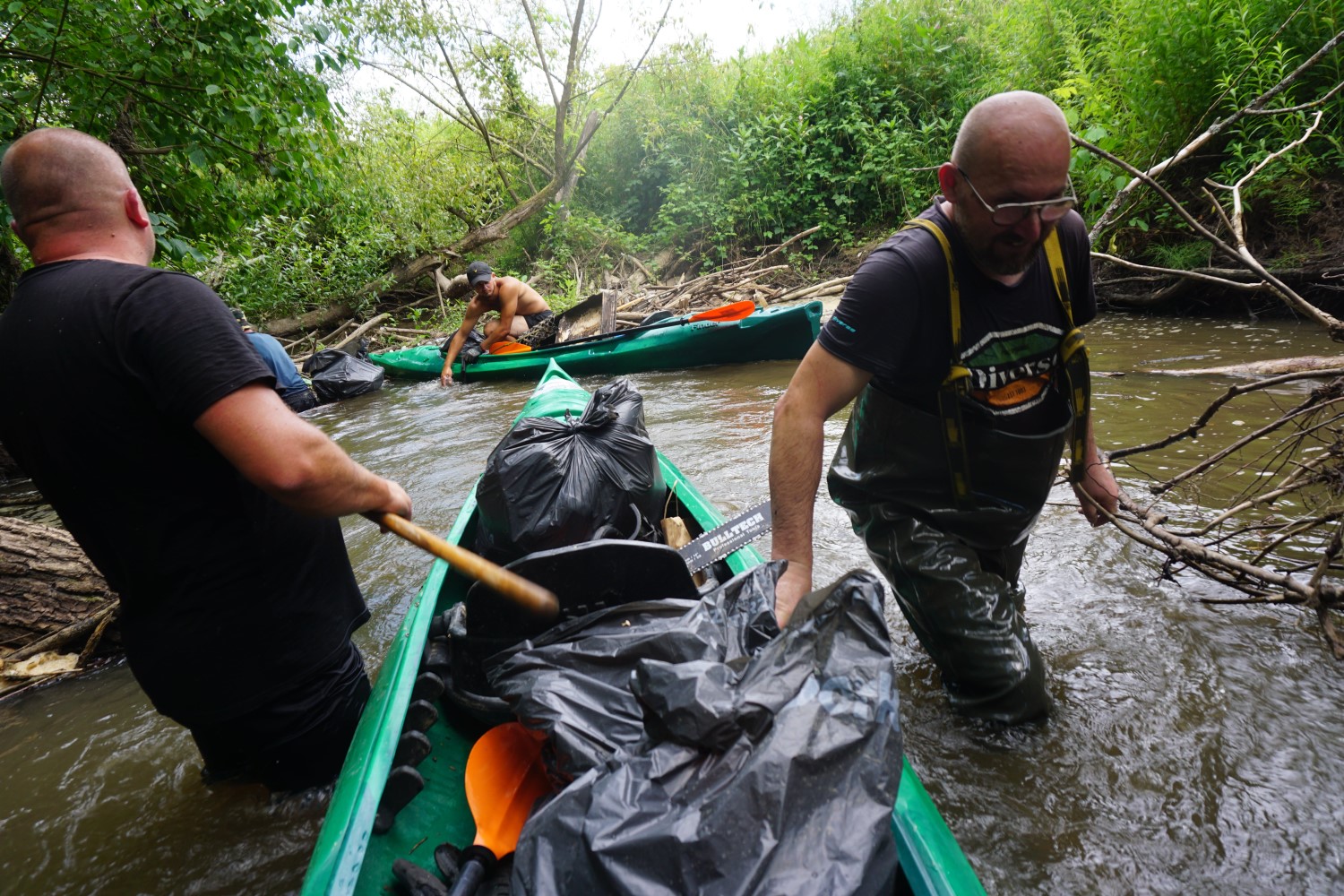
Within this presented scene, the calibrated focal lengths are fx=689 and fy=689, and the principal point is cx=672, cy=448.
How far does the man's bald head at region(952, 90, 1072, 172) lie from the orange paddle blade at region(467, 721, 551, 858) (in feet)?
Answer: 5.67

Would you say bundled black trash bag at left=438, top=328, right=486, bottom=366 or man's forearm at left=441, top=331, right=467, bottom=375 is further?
bundled black trash bag at left=438, top=328, right=486, bottom=366

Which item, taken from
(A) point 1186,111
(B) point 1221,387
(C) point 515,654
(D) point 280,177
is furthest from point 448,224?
(C) point 515,654

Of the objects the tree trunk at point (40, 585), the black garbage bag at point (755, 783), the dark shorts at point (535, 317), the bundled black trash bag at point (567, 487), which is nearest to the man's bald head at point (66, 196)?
the bundled black trash bag at point (567, 487)

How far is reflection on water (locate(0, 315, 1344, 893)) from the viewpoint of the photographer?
1855 mm

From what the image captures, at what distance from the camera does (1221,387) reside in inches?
199

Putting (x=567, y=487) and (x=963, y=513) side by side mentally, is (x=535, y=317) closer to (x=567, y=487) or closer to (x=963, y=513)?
(x=567, y=487)

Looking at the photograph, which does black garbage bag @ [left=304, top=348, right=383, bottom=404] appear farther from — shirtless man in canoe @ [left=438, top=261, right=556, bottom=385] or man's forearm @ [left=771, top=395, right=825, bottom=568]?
man's forearm @ [left=771, top=395, right=825, bottom=568]

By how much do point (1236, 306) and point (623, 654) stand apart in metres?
8.34

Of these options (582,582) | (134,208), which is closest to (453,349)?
(134,208)

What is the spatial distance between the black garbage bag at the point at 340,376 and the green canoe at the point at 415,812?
880 cm

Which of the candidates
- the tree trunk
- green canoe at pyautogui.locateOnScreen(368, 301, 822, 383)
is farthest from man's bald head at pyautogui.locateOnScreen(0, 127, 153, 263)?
green canoe at pyautogui.locateOnScreen(368, 301, 822, 383)

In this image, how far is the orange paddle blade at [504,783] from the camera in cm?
157

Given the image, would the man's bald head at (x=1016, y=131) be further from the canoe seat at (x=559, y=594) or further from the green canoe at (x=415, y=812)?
the green canoe at (x=415, y=812)

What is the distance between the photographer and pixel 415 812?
1.67 metres
